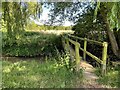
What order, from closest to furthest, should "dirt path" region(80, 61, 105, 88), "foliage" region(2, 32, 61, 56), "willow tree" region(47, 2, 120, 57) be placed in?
"dirt path" region(80, 61, 105, 88) < "willow tree" region(47, 2, 120, 57) < "foliage" region(2, 32, 61, 56)

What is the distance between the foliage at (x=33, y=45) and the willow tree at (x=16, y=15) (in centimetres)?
302

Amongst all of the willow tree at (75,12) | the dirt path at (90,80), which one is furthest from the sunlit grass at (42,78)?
the willow tree at (75,12)

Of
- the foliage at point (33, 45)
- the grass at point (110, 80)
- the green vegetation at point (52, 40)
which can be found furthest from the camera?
the foliage at point (33, 45)

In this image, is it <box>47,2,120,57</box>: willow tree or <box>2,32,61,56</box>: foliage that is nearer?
<box>47,2,120,57</box>: willow tree

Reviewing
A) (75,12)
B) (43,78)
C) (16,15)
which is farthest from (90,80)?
(75,12)

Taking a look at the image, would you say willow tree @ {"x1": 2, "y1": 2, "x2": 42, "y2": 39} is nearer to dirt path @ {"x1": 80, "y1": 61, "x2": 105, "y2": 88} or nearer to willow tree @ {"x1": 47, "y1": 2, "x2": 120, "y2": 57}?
willow tree @ {"x1": 47, "y1": 2, "x2": 120, "y2": 57}

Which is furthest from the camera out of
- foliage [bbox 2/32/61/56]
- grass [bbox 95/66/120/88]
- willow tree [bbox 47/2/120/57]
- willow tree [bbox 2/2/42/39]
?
foliage [bbox 2/32/61/56]

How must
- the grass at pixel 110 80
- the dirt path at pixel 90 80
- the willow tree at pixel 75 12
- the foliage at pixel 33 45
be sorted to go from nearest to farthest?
1. the dirt path at pixel 90 80
2. the grass at pixel 110 80
3. the willow tree at pixel 75 12
4. the foliage at pixel 33 45

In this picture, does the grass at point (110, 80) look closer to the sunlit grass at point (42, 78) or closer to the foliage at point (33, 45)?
the sunlit grass at point (42, 78)

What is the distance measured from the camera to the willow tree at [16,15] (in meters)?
6.51

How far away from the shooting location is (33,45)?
11070 millimetres

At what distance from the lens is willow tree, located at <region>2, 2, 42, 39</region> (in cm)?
651

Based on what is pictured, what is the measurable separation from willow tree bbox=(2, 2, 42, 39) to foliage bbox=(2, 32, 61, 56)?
302 centimetres

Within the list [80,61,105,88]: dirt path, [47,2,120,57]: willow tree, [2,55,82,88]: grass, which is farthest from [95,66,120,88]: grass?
[47,2,120,57]: willow tree
